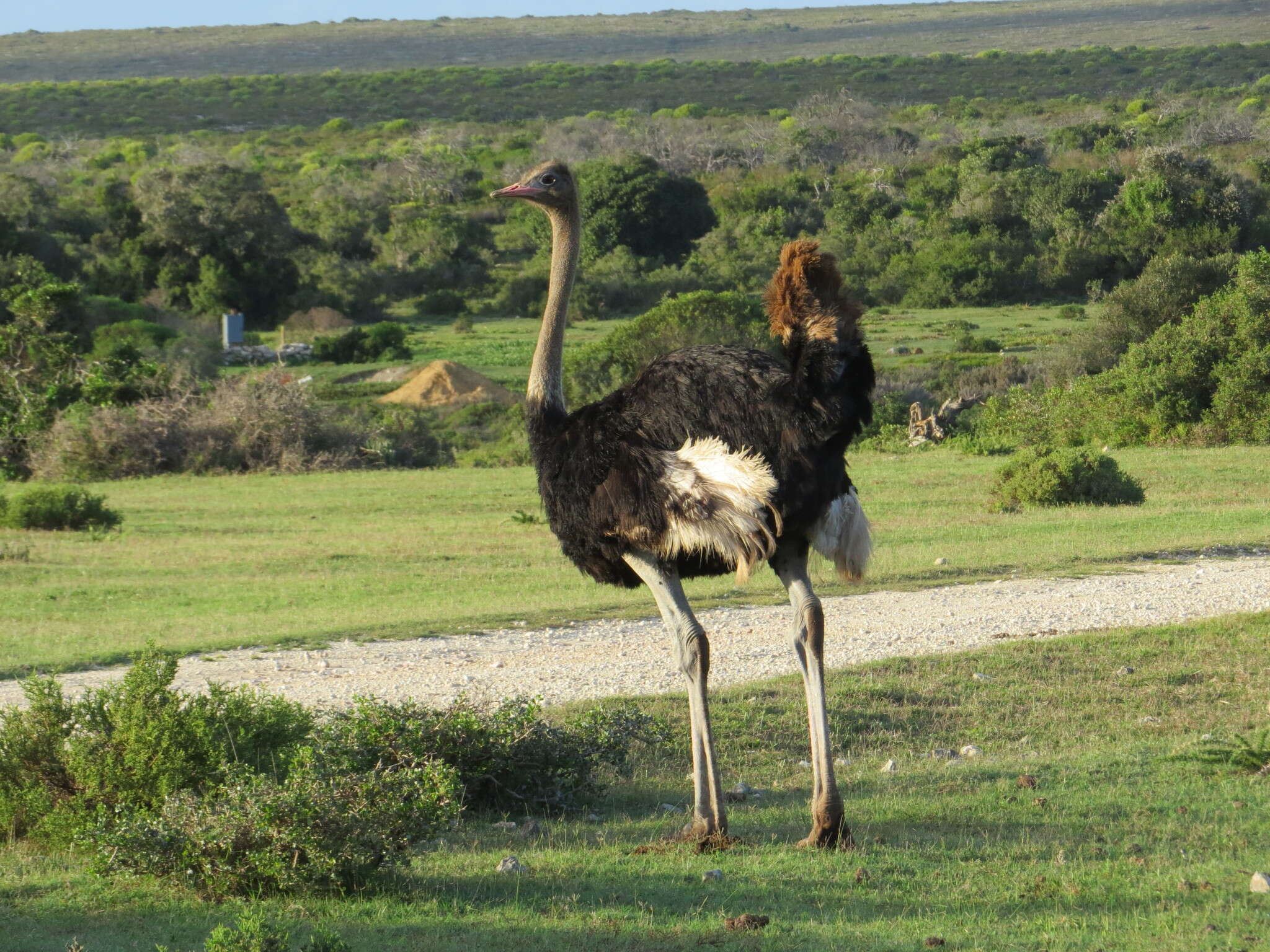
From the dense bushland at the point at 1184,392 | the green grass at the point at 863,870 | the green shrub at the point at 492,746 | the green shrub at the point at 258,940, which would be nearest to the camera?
the green shrub at the point at 258,940

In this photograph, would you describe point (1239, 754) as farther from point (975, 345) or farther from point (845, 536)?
point (975, 345)

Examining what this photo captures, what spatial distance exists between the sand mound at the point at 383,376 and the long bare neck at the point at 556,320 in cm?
2687

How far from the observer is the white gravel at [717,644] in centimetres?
930

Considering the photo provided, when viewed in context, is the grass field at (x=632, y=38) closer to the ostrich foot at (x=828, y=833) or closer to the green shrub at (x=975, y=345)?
the green shrub at (x=975, y=345)

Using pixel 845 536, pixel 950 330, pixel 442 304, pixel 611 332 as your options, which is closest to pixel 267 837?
pixel 845 536

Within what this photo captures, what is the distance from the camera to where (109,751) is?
19.3 feet

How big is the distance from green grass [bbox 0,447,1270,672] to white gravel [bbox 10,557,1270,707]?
543mm

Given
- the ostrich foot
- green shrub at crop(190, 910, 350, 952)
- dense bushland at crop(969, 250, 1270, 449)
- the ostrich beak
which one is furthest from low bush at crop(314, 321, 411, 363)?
green shrub at crop(190, 910, 350, 952)

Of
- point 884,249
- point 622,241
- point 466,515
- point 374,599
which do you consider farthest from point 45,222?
point 374,599

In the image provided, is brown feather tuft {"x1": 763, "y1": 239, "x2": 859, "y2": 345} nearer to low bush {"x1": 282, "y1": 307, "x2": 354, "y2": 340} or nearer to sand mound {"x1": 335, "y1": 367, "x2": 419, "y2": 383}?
sand mound {"x1": 335, "y1": 367, "x2": 419, "y2": 383}

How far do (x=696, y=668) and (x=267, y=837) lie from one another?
5.08 feet

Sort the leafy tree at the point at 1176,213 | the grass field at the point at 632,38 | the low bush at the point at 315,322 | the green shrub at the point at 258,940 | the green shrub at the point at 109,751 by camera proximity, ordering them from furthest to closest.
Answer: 1. the grass field at the point at 632,38
2. the leafy tree at the point at 1176,213
3. the low bush at the point at 315,322
4. the green shrub at the point at 109,751
5. the green shrub at the point at 258,940

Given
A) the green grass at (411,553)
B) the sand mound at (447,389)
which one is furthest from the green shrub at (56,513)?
the sand mound at (447,389)

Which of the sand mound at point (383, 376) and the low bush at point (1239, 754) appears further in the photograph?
the sand mound at point (383, 376)
